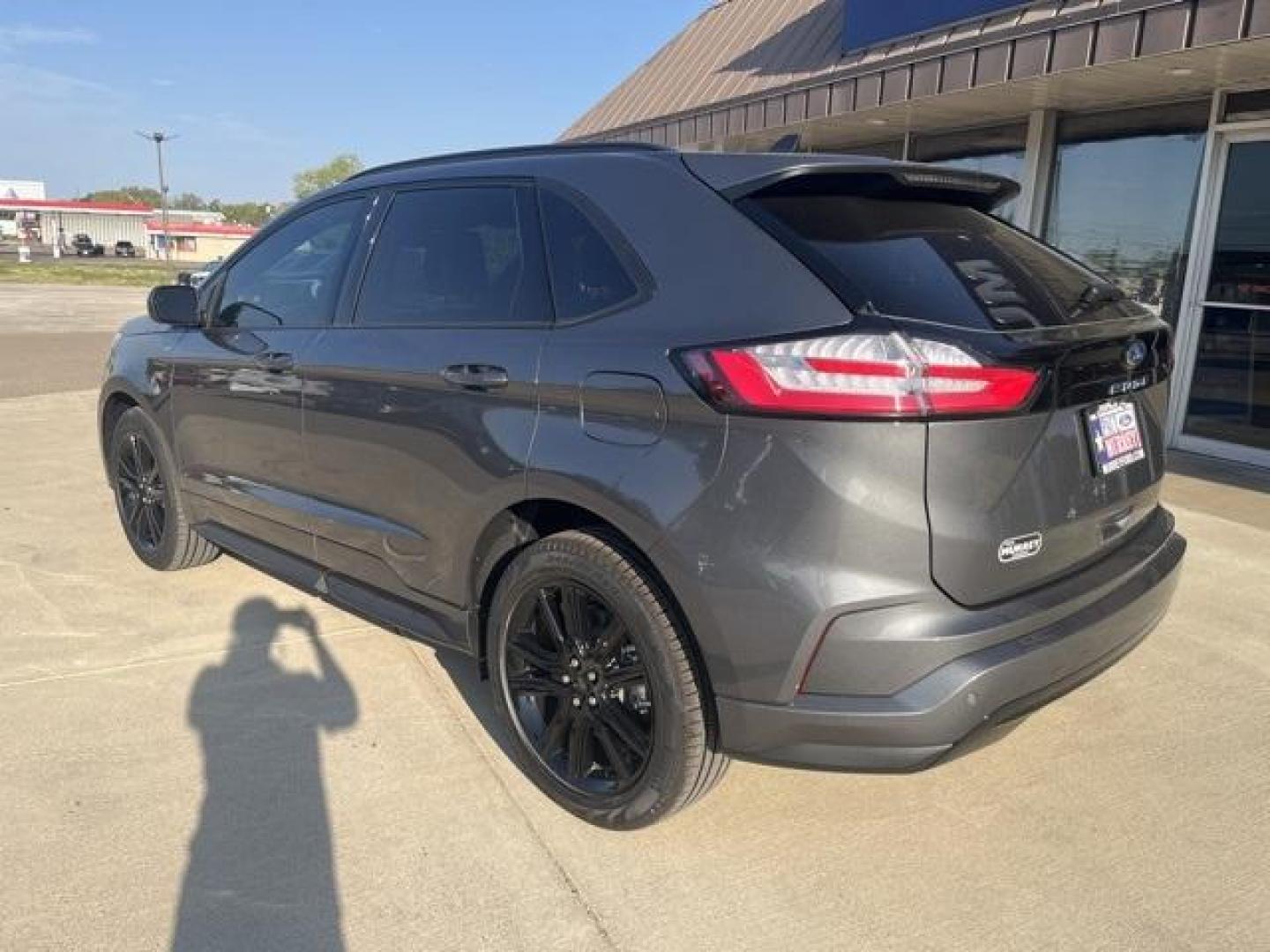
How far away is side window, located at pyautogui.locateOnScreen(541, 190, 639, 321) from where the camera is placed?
8.23 feet

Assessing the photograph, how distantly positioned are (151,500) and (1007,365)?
3901 mm

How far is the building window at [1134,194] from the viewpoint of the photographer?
723 centimetres

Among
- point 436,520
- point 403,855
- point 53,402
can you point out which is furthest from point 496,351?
point 53,402

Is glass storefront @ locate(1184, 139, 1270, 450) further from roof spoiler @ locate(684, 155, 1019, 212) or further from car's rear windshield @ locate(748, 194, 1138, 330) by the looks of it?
roof spoiler @ locate(684, 155, 1019, 212)

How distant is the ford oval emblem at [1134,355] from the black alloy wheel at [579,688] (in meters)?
1.44

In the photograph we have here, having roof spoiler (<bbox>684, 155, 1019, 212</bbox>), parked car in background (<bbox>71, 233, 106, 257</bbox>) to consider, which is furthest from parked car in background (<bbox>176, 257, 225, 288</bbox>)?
parked car in background (<bbox>71, 233, 106, 257</bbox>)

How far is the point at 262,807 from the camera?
270 centimetres

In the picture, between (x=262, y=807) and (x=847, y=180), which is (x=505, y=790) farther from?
(x=847, y=180)

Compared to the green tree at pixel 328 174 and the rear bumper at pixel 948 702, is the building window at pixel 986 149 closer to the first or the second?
the rear bumper at pixel 948 702

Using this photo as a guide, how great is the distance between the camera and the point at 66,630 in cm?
386

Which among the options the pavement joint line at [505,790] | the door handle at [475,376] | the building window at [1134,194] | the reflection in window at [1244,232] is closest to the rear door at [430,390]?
the door handle at [475,376]

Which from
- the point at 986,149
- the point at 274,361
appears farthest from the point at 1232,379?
the point at 274,361

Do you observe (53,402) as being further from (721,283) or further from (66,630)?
(721,283)

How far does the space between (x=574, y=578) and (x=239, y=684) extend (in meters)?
1.60
